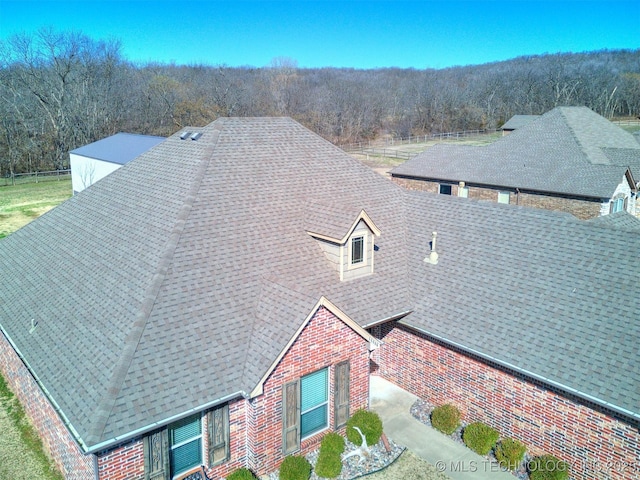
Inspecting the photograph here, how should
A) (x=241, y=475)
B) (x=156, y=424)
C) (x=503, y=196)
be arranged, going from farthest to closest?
1. (x=503, y=196)
2. (x=241, y=475)
3. (x=156, y=424)

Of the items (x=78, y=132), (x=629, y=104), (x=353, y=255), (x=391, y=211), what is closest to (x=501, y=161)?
(x=391, y=211)

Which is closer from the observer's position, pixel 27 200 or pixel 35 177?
pixel 27 200

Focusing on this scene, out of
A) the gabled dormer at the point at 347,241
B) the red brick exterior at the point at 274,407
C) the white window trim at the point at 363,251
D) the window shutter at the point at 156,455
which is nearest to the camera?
the window shutter at the point at 156,455

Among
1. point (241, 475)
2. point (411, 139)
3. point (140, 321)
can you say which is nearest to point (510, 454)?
point (241, 475)

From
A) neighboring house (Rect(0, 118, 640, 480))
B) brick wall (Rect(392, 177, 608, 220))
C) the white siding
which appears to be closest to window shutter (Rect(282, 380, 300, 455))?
neighboring house (Rect(0, 118, 640, 480))

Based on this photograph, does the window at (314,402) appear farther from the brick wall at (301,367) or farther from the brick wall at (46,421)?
the brick wall at (46,421)

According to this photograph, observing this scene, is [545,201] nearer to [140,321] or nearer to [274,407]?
[274,407]

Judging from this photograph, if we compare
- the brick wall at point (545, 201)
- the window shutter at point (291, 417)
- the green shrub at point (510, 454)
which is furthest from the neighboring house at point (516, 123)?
the window shutter at point (291, 417)
